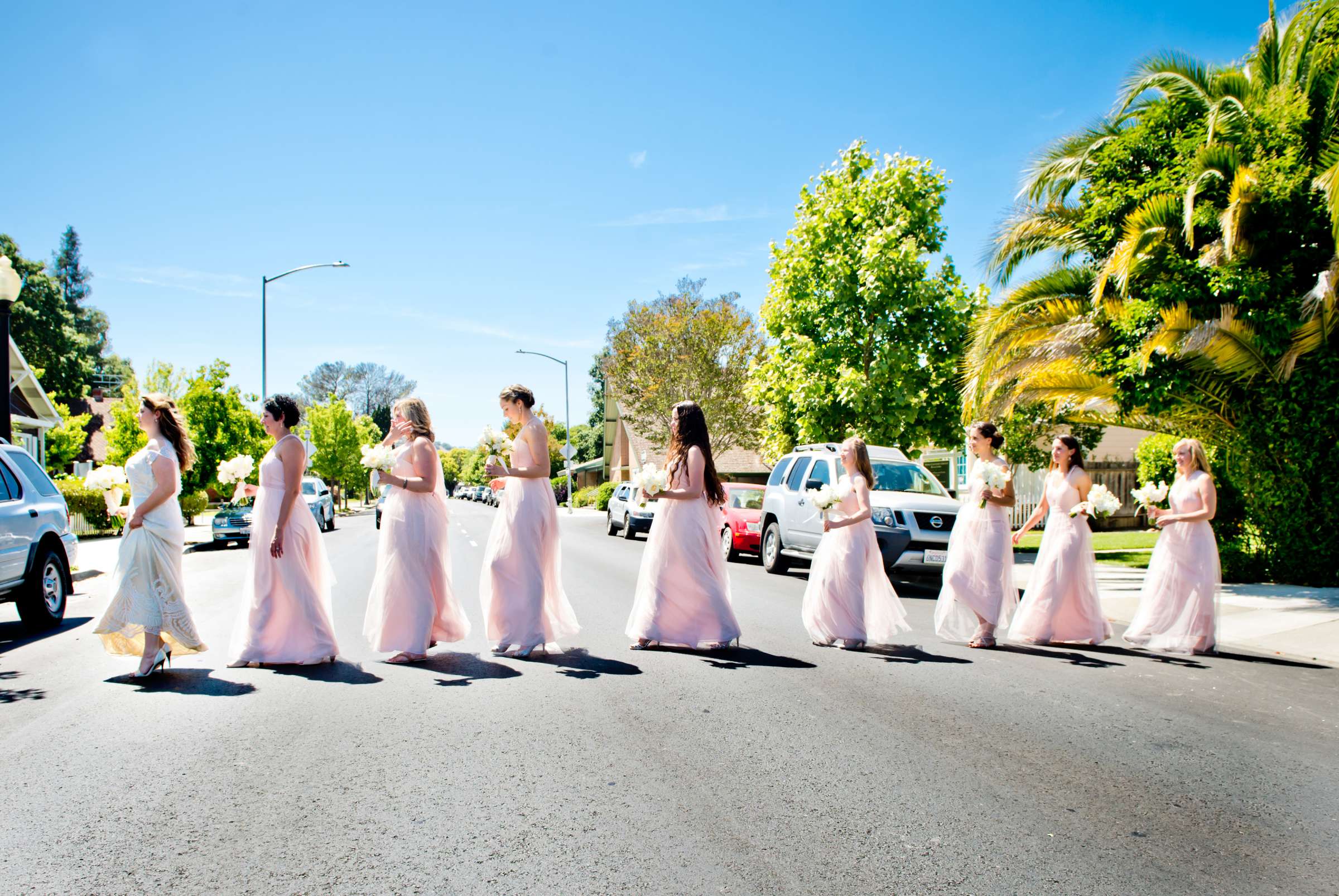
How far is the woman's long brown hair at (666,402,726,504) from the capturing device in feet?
25.4

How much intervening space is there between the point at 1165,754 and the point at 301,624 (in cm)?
601

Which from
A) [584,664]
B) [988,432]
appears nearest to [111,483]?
[584,664]

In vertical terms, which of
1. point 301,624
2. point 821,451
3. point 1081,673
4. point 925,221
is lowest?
point 1081,673

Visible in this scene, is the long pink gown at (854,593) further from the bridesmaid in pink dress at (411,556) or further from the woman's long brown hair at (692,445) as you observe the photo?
the bridesmaid in pink dress at (411,556)

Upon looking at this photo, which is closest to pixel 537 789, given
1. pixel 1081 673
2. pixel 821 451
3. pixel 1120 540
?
pixel 1081 673

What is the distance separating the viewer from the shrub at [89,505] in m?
24.9

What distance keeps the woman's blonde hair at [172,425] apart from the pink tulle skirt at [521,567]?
7.92 feet

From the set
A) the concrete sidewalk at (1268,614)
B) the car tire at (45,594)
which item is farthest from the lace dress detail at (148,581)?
the concrete sidewalk at (1268,614)

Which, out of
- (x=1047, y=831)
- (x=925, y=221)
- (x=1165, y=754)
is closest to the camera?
(x=1047, y=831)

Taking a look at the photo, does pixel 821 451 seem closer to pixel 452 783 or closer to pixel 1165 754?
pixel 1165 754

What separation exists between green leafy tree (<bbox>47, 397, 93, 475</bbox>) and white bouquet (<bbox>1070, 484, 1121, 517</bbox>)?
36.4m

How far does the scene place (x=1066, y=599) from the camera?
8.38 m

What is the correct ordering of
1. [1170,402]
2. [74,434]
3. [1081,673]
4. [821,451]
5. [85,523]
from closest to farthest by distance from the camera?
[1081,673], [1170,402], [821,451], [85,523], [74,434]

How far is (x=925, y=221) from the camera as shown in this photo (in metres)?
20.8
